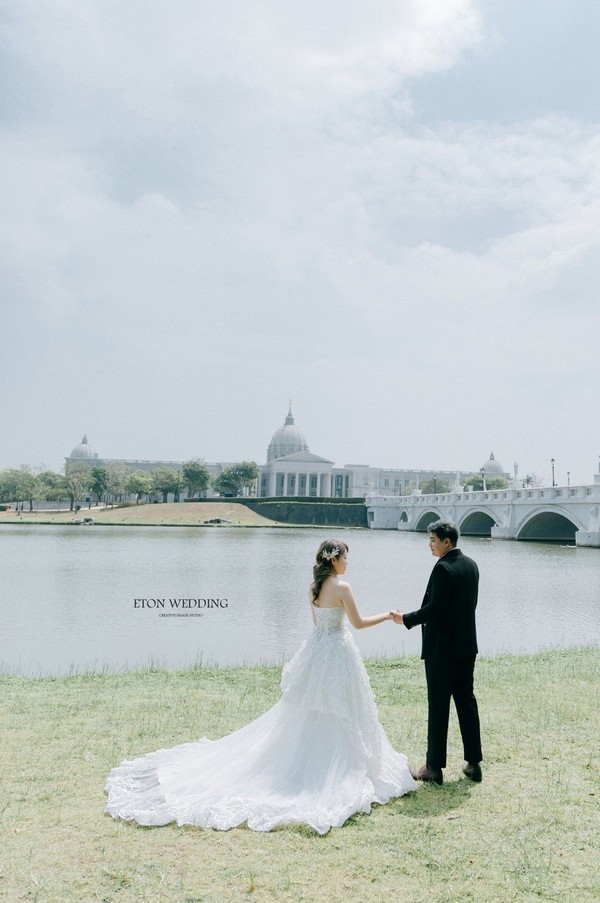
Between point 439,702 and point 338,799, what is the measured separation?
114 centimetres

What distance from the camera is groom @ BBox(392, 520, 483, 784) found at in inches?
214

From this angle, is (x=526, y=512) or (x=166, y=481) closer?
(x=526, y=512)

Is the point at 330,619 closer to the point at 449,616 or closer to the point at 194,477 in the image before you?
the point at 449,616

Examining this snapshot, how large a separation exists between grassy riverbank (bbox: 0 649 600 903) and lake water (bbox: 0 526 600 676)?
13.3 ft

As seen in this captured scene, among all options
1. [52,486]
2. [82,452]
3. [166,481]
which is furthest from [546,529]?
[82,452]

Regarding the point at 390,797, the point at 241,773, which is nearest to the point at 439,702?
the point at 390,797

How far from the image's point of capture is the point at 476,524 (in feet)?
228

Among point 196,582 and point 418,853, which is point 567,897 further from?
point 196,582

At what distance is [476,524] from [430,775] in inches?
2617

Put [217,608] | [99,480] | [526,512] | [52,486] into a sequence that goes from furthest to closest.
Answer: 1. [52,486]
2. [99,480]
3. [526,512]
4. [217,608]

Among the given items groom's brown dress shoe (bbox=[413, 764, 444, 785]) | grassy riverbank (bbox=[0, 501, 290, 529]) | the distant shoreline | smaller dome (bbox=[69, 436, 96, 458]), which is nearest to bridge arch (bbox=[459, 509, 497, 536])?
the distant shoreline

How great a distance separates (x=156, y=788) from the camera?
5.03 metres

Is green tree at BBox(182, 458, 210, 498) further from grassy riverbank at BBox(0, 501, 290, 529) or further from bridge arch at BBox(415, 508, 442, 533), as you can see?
bridge arch at BBox(415, 508, 442, 533)

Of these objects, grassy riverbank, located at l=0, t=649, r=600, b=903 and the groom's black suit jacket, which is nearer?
grassy riverbank, located at l=0, t=649, r=600, b=903
